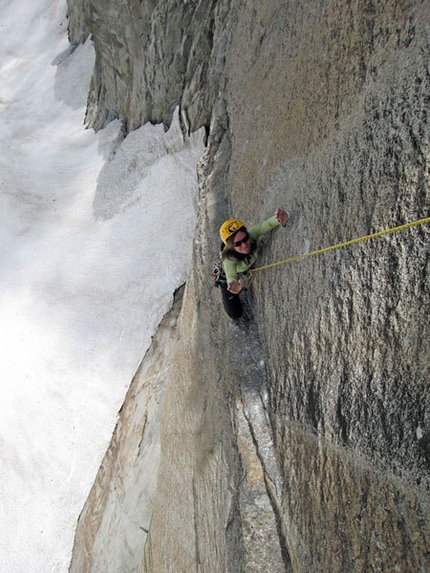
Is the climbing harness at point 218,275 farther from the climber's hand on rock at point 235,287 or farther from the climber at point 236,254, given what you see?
the climber's hand on rock at point 235,287

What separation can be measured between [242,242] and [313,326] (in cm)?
153

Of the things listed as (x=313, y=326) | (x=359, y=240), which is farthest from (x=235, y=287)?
(x=359, y=240)

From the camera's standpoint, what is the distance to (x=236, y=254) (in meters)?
5.29

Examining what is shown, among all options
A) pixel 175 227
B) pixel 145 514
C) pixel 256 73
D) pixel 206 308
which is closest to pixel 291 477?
pixel 206 308

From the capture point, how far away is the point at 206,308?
671cm

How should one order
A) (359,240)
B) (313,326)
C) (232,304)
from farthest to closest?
(232,304) < (313,326) < (359,240)

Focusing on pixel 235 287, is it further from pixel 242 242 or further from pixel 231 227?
pixel 231 227

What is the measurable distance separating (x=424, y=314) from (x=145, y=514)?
7718 mm

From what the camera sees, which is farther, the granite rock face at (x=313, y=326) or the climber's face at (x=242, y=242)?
the climber's face at (x=242, y=242)

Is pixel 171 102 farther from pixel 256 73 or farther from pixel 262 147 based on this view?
pixel 262 147

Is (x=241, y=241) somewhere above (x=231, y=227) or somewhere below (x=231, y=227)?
below

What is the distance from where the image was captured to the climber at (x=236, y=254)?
5.05 metres

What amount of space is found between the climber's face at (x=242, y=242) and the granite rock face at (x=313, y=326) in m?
0.24

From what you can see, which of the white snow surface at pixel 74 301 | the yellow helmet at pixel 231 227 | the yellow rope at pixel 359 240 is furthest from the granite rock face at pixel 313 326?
the white snow surface at pixel 74 301
